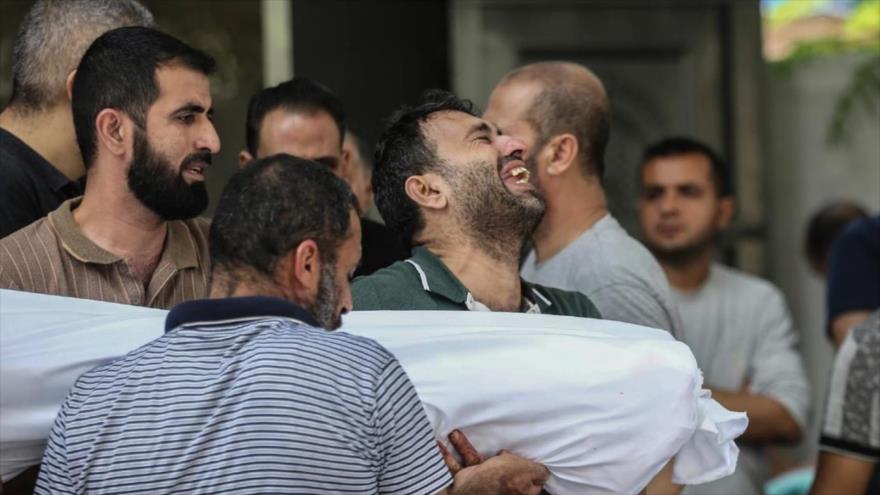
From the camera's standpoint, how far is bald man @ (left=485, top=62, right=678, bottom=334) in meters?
3.58

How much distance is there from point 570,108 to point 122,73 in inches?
44.0

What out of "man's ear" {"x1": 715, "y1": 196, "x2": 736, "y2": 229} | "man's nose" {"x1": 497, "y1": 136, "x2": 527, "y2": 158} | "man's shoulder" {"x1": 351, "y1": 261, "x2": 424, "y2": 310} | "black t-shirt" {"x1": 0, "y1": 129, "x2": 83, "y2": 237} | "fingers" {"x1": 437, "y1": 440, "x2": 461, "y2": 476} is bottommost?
"fingers" {"x1": 437, "y1": 440, "x2": 461, "y2": 476}

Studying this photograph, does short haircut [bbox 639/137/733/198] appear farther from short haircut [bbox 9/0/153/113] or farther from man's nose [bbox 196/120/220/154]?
man's nose [bbox 196/120/220/154]

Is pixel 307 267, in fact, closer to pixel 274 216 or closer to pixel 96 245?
pixel 274 216

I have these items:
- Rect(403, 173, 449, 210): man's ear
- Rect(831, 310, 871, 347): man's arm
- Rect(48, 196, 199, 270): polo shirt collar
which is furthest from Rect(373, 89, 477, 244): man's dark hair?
Rect(831, 310, 871, 347): man's arm

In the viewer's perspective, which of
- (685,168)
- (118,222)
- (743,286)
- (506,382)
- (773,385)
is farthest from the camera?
(685,168)

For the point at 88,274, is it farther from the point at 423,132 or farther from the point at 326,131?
the point at 326,131

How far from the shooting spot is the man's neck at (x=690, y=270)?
4891 millimetres

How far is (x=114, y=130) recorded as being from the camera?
3137 millimetres

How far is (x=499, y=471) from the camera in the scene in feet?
8.82

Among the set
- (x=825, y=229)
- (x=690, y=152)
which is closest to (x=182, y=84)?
(x=690, y=152)

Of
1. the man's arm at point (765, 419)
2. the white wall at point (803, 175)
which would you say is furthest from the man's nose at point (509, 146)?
the white wall at point (803, 175)

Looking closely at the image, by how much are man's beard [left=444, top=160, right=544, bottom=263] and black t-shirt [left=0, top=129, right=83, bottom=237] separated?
3.05ft

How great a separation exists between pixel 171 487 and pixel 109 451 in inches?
5.1
